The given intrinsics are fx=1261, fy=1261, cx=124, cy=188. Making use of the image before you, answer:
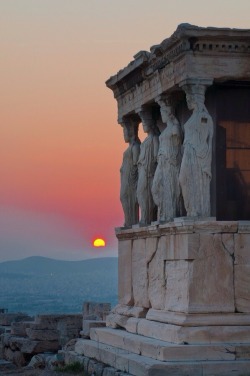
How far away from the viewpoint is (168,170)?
655 inches

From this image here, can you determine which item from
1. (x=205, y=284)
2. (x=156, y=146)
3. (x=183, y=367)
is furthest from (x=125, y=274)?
(x=183, y=367)

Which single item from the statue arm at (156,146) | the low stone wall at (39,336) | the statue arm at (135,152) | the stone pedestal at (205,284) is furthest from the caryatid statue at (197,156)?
the low stone wall at (39,336)

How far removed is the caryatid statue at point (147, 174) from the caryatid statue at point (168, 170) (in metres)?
0.78

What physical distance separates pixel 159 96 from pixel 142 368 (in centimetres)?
398

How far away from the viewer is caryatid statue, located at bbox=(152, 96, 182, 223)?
16516mm

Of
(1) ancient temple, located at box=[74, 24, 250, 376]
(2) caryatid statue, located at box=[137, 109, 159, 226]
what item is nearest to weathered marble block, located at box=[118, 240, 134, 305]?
(1) ancient temple, located at box=[74, 24, 250, 376]

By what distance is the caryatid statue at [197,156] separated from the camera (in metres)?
15.8

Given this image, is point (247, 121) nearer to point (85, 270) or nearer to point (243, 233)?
point (243, 233)

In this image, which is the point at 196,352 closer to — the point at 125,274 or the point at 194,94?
the point at 194,94

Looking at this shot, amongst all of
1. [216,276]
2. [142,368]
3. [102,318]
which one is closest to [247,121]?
[216,276]

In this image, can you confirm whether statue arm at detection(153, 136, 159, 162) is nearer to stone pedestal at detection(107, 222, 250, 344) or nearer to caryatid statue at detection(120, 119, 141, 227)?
caryatid statue at detection(120, 119, 141, 227)

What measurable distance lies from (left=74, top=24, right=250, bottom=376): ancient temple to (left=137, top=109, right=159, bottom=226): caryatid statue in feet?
0.07

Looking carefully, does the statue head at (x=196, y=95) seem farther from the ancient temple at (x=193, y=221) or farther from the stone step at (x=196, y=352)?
the stone step at (x=196, y=352)

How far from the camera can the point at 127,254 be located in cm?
1825
